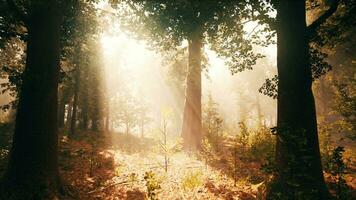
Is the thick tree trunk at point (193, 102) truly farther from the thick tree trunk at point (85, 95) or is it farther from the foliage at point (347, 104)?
the thick tree trunk at point (85, 95)

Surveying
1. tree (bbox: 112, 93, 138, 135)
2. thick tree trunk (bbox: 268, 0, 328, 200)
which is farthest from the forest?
tree (bbox: 112, 93, 138, 135)

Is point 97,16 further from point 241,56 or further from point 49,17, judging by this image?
point 241,56

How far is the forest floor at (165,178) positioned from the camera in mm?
7371

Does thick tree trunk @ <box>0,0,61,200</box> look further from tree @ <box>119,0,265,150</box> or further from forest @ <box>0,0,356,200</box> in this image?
tree @ <box>119,0,265,150</box>

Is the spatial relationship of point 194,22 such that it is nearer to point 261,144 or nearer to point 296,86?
point 296,86

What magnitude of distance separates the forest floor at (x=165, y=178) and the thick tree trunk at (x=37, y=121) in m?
1.22

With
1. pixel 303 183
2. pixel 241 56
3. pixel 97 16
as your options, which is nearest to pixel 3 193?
pixel 303 183

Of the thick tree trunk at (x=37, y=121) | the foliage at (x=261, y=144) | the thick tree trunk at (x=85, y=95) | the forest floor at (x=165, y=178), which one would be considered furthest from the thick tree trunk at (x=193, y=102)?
the thick tree trunk at (x=85, y=95)

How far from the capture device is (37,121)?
729 cm

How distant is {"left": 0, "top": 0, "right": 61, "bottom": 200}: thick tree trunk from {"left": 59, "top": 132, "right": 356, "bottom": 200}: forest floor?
4.01 ft

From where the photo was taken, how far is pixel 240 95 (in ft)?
168

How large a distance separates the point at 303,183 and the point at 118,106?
3097cm

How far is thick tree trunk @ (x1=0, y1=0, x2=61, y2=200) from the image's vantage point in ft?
22.9

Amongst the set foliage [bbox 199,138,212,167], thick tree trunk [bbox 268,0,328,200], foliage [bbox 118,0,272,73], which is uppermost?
foliage [bbox 118,0,272,73]
